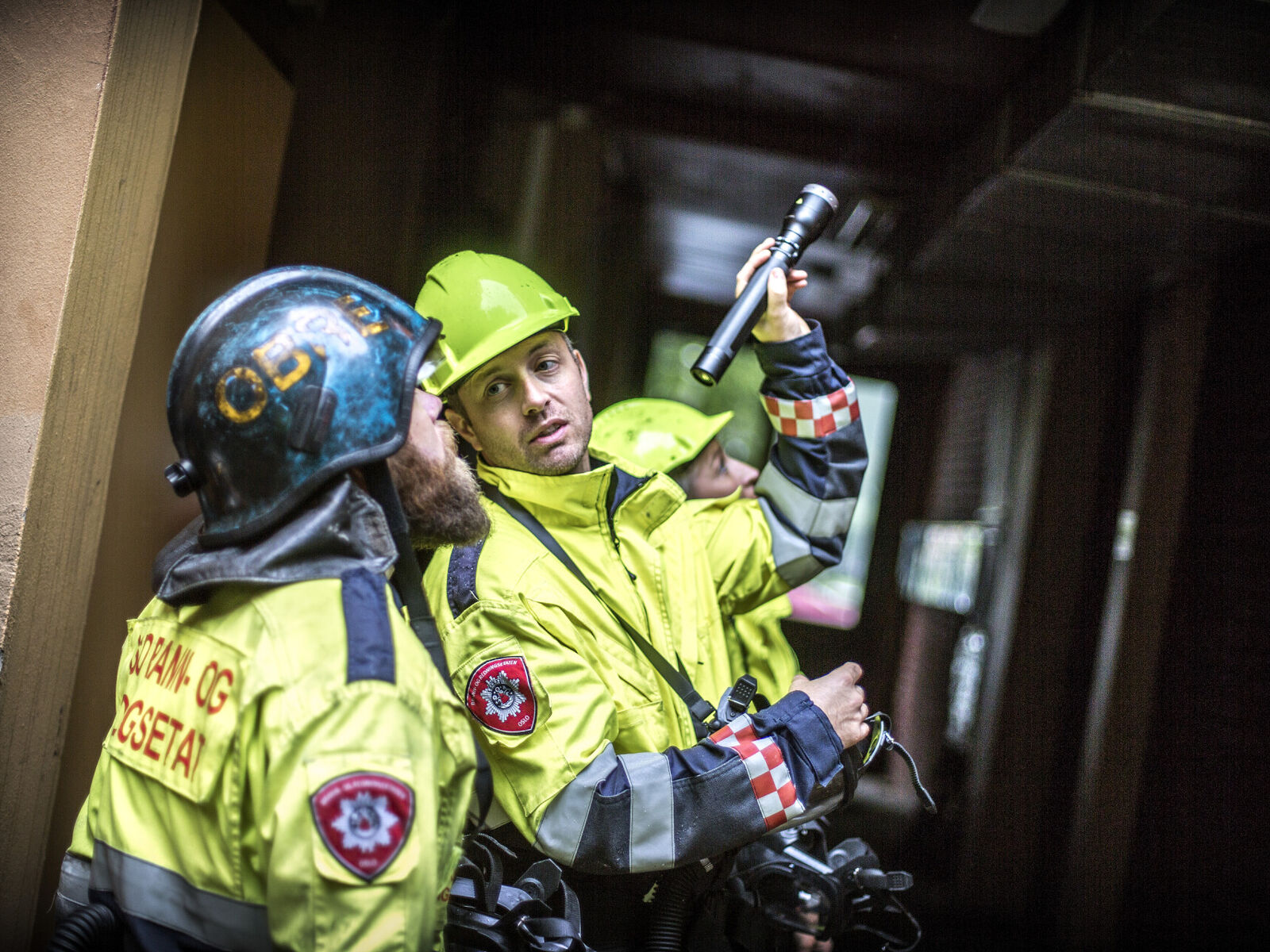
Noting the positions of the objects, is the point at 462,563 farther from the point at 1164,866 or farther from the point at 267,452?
the point at 1164,866

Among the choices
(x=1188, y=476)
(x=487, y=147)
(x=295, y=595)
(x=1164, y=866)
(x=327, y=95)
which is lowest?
(x=1164, y=866)

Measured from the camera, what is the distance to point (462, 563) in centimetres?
193

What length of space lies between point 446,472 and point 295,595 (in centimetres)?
37

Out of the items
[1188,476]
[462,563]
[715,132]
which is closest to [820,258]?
[715,132]

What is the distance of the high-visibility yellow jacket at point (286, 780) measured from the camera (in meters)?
1.10

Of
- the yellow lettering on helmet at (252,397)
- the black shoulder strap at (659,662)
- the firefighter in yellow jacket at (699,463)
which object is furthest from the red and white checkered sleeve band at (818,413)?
the yellow lettering on helmet at (252,397)

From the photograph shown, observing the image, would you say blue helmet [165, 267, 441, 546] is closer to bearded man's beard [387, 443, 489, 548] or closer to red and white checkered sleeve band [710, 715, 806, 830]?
bearded man's beard [387, 443, 489, 548]

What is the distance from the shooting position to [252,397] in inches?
51.9

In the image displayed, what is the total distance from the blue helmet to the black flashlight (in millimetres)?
830

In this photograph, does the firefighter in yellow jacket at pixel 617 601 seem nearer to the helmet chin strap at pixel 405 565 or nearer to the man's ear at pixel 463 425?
the man's ear at pixel 463 425

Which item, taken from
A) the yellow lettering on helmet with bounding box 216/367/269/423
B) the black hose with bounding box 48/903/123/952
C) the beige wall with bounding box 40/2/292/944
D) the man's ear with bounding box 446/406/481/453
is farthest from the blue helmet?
the beige wall with bounding box 40/2/292/944

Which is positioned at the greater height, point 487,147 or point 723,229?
point 723,229

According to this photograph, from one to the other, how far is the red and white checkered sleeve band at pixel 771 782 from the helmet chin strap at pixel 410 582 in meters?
0.54

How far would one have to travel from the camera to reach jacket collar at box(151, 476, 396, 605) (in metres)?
1.26
